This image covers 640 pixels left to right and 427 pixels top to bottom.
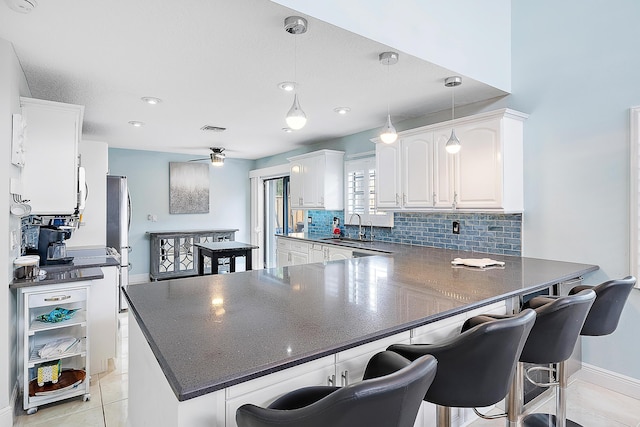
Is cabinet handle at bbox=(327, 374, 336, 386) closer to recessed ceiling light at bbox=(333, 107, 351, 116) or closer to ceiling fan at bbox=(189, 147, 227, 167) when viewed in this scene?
recessed ceiling light at bbox=(333, 107, 351, 116)

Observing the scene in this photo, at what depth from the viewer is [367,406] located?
839 millimetres

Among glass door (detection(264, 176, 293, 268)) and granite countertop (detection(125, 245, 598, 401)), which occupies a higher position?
glass door (detection(264, 176, 293, 268))

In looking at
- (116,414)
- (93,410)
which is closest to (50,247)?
(93,410)

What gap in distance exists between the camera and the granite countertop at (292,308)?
1066 millimetres

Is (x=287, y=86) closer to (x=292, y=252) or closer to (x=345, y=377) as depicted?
(x=345, y=377)

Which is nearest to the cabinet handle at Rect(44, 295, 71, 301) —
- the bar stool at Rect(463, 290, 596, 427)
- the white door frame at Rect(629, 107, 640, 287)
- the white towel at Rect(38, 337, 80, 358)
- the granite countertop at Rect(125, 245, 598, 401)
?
the white towel at Rect(38, 337, 80, 358)

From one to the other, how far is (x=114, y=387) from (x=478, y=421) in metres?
2.55

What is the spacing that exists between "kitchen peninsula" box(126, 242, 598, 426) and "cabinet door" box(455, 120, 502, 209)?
72 cm

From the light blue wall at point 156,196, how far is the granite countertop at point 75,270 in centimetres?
285

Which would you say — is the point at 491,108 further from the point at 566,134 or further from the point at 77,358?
the point at 77,358

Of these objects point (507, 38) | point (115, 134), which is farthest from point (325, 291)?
point (115, 134)

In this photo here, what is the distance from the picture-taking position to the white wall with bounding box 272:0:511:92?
2.00 meters

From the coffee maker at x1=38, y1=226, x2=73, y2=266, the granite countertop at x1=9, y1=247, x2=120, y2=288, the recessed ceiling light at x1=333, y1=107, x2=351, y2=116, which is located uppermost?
the recessed ceiling light at x1=333, y1=107, x2=351, y2=116

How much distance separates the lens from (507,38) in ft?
10.1
